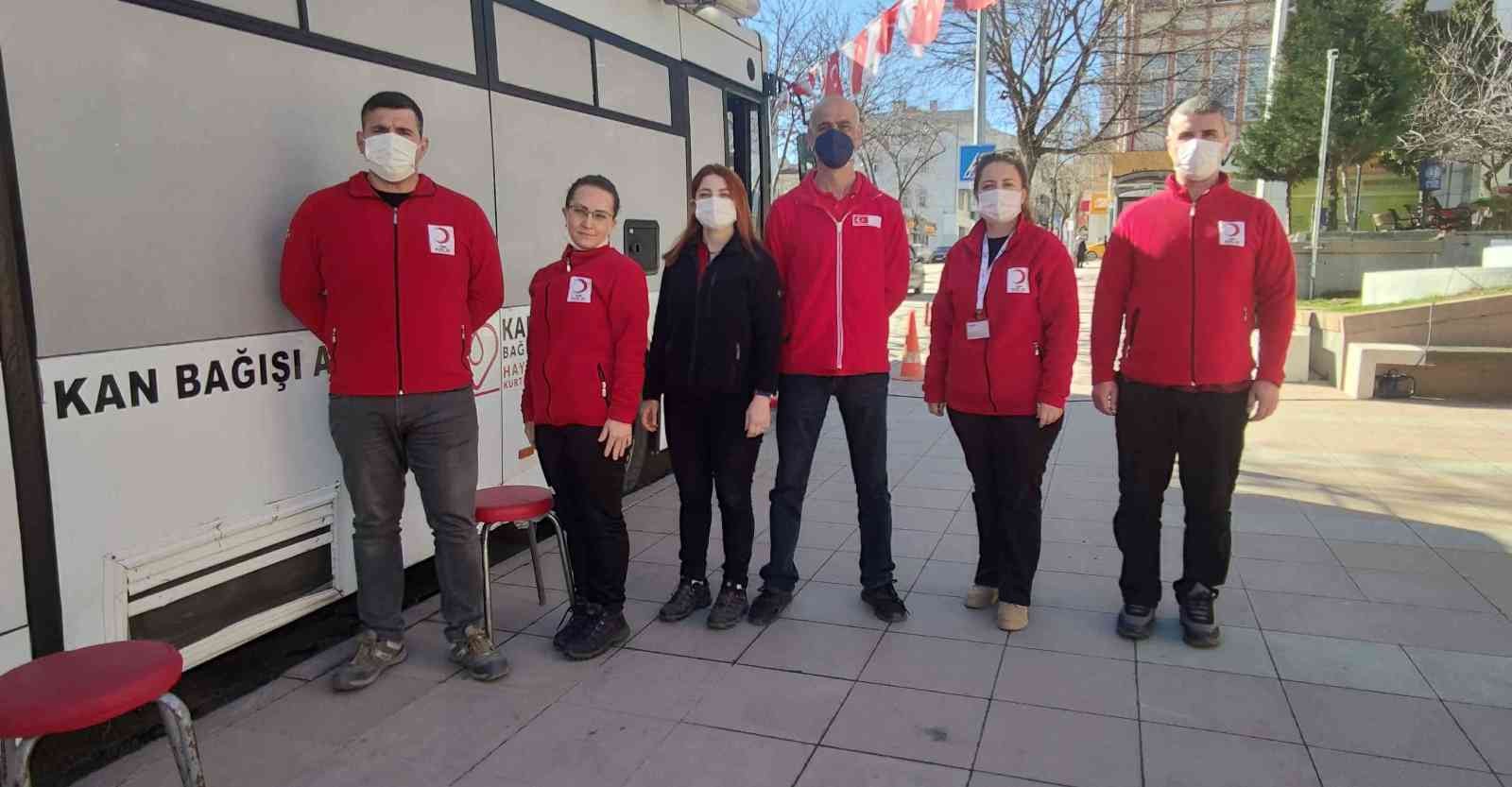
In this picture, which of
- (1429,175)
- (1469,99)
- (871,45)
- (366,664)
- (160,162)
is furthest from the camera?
(1429,175)

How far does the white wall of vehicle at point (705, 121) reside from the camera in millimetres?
5945

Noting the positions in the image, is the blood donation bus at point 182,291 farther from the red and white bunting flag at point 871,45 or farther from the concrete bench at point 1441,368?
the concrete bench at point 1441,368

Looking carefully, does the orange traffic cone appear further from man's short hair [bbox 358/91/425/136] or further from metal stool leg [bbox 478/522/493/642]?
man's short hair [bbox 358/91/425/136]

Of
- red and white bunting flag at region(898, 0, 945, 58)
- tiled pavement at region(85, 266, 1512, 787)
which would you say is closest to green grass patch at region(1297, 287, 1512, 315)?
red and white bunting flag at region(898, 0, 945, 58)

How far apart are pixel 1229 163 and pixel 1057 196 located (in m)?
32.4

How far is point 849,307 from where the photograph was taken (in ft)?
12.1

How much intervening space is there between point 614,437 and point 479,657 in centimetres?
91

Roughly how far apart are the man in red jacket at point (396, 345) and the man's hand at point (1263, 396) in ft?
9.10

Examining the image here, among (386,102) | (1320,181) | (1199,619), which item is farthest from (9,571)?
(1320,181)

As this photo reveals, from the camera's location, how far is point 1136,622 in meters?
3.67

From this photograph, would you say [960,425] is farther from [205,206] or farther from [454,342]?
[205,206]

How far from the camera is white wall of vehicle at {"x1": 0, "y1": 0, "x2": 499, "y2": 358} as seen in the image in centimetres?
249

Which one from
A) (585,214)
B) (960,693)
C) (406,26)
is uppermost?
(406,26)

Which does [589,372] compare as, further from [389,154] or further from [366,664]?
[366,664]
